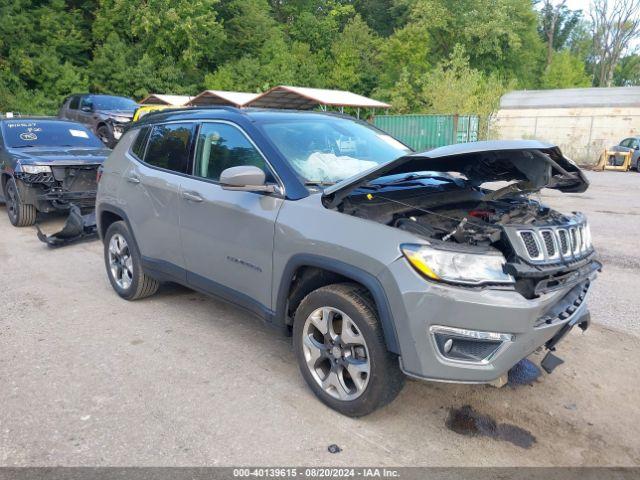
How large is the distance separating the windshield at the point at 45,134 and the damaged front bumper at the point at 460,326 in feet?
27.1

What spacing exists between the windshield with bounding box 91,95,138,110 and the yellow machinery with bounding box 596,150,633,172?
1834 centimetres

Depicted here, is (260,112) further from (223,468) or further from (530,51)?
(530,51)

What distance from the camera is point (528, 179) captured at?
11.3 feet

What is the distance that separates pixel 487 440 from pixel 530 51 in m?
55.1

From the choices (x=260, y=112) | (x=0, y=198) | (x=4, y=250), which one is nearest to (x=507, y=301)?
(x=260, y=112)

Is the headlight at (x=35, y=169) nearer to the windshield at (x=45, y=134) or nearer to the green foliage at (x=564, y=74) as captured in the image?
the windshield at (x=45, y=134)

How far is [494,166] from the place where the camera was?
3533mm

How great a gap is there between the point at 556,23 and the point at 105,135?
63.4m

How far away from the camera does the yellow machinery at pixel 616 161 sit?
21.8 m

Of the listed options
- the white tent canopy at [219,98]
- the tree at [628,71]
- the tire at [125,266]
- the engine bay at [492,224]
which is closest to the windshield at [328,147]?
the engine bay at [492,224]

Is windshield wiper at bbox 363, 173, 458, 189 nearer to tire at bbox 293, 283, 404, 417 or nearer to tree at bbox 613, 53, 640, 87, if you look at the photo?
A: tire at bbox 293, 283, 404, 417

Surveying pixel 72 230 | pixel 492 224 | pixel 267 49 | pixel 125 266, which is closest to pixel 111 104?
pixel 72 230

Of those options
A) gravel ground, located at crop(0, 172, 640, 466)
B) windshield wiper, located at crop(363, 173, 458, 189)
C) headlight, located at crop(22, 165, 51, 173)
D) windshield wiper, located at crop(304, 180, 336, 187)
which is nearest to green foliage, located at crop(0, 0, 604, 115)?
headlight, located at crop(22, 165, 51, 173)

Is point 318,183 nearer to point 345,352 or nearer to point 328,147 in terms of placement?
point 328,147
